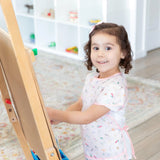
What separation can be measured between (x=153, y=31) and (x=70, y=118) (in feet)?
10.1

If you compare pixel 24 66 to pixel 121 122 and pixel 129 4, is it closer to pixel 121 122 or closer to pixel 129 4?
pixel 121 122

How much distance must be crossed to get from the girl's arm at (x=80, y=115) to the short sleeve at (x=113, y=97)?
0.02m

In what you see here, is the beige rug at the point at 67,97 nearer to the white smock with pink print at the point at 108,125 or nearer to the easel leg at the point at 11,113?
the white smock with pink print at the point at 108,125

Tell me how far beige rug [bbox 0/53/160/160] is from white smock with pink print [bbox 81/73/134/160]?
1.88 feet

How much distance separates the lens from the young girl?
3.77ft

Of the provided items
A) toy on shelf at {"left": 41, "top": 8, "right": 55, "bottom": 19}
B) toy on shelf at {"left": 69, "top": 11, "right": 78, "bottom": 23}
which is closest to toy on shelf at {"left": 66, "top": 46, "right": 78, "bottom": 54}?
toy on shelf at {"left": 69, "top": 11, "right": 78, "bottom": 23}

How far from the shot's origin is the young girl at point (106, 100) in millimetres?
1149

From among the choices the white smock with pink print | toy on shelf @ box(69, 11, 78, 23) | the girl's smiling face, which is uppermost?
the girl's smiling face

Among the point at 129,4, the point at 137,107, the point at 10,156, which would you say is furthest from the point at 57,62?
the point at 10,156

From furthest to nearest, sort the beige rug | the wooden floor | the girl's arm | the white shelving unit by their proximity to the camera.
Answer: the white shelving unit, the beige rug, the wooden floor, the girl's arm

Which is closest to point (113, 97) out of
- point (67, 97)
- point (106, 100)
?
point (106, 100)

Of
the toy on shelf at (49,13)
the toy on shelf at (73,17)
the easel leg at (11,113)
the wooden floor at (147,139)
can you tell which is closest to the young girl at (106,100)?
the easel leg at (11,113)

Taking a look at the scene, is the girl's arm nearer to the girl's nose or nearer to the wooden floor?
the girl's nose

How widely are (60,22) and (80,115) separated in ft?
9.25
